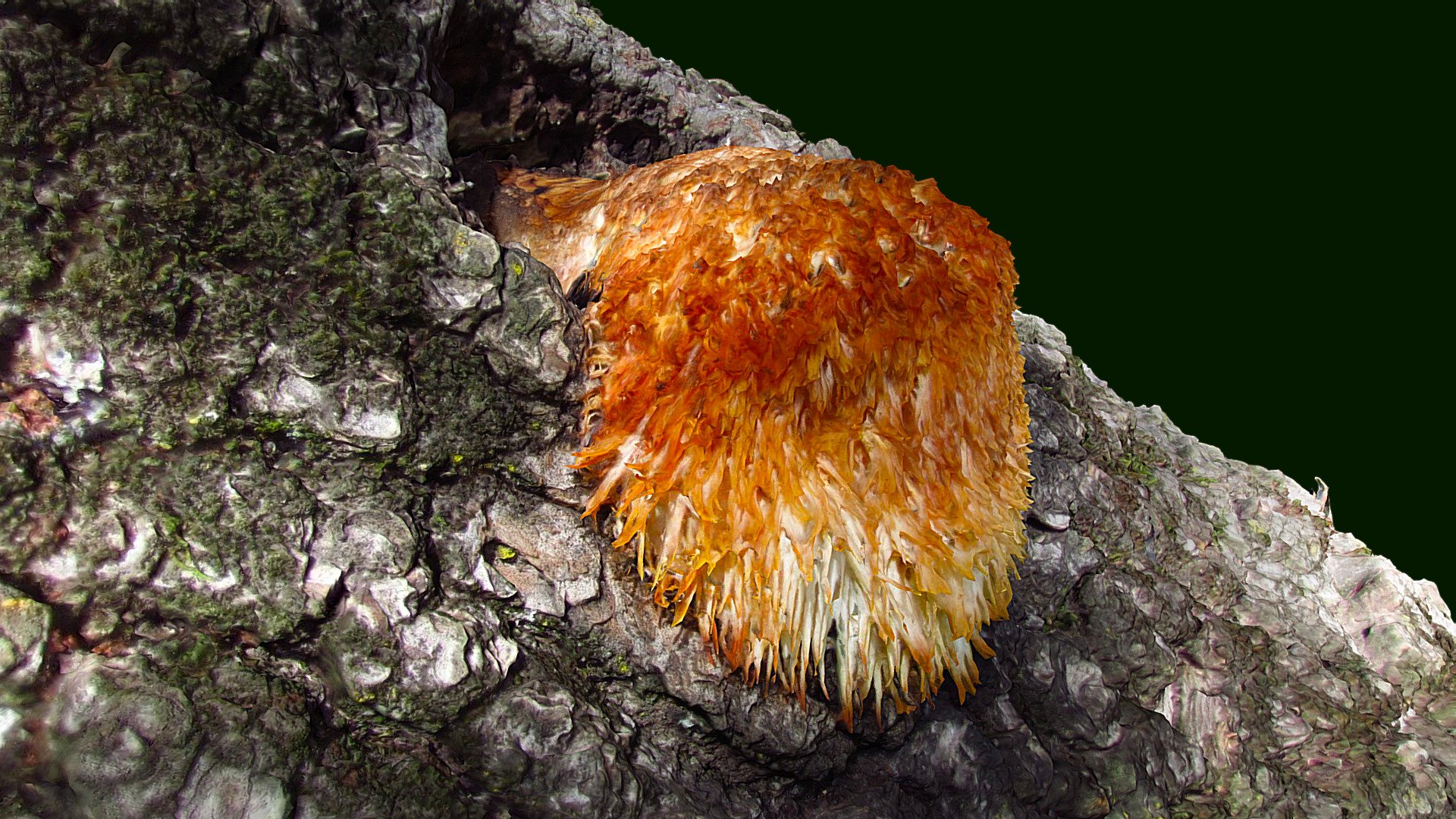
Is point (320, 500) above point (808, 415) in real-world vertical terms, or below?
below

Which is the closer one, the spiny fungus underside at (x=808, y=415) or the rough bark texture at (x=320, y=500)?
the rough bark texture at (x=320, y=500)

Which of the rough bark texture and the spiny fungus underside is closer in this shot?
the rough bark texture

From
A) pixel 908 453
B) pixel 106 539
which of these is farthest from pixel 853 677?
pixel 106 539

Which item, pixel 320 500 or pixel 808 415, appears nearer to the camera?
pixel 320 500

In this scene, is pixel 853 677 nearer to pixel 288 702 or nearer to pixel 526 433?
pixel 526 433
